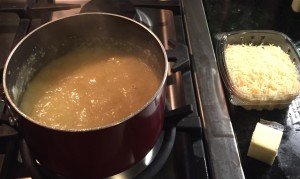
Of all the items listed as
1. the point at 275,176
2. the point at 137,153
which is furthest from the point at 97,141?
the point at 275,176

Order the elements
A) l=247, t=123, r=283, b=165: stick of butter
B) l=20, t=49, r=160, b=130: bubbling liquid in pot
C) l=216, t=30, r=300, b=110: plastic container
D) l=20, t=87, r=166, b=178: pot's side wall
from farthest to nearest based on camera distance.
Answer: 1. l=216, t=30, r=300, b=110: plastic container
2. l=247, t=123, r=283, b=165: stick of butter
3. l=20, t=49, r=160, b=130: bubbling liquid in pot
4. l=20, t=87, r=166, b=178: pot's side wall

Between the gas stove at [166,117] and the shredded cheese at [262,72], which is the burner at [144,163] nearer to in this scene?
the gas stove at [166,117]

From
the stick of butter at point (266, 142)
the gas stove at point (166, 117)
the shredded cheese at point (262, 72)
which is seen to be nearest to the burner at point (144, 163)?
the gas stove at point (166, 117)

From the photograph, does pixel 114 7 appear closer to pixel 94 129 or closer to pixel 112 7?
→ pixel 112 7

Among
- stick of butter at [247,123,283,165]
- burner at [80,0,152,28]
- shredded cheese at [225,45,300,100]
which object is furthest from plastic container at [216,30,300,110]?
burner at [80,0,152,28]

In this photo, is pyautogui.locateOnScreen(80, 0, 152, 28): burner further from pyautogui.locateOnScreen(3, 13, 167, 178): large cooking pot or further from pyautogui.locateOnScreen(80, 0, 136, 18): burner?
pyautogui.locateOnScreen(3, 13, 167, 178): large cooking pot

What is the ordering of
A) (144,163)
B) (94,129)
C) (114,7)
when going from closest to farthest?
(94,129) < (144,163) < (114,7)

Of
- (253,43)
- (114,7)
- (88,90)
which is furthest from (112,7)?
(253,43)
